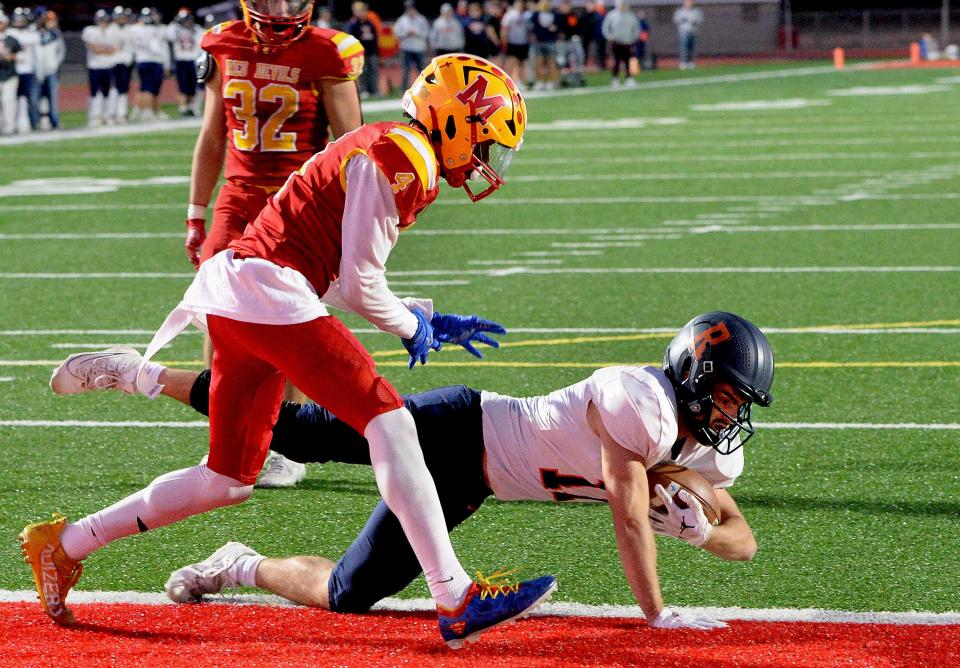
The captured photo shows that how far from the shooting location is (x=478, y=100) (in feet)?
13.8

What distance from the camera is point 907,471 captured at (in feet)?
19.1

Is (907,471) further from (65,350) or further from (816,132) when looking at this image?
(816,132)

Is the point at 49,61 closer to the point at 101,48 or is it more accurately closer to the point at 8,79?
the point at 101,48

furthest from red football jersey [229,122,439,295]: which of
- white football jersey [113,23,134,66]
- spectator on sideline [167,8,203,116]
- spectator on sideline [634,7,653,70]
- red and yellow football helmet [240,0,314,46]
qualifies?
spectator on sideline [634,7,653,70]

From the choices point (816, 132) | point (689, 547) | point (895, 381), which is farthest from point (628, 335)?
point (816, 132)

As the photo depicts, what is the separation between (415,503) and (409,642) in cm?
44

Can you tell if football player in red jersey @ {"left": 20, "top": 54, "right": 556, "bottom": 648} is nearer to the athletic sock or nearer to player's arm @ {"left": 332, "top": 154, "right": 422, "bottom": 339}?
player's arm @ {"left": 332, "top": 154, "right": 422, "bottom": 339}

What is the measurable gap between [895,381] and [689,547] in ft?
8.85

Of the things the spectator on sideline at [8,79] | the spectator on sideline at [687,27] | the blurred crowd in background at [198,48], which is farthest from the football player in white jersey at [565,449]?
the spectator on sideline at [687,27]

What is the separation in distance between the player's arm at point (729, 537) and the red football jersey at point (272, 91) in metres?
2.42

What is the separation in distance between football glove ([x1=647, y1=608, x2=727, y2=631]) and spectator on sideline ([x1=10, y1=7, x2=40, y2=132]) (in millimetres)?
19291

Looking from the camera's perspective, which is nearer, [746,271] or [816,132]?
[746,271]

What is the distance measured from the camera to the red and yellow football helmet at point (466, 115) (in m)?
4.19

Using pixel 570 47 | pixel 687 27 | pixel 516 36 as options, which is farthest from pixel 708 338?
pixel 687 27
